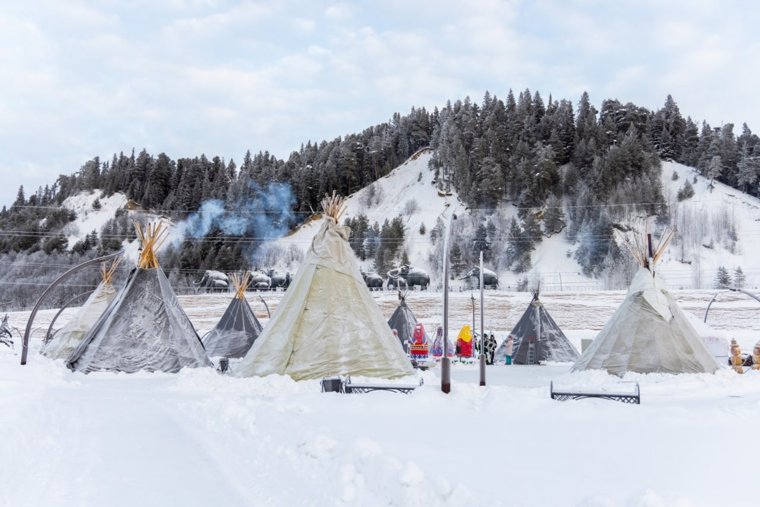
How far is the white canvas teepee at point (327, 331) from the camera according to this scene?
38.3 feet

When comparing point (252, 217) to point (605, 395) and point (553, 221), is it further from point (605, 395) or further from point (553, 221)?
point (605, 395)

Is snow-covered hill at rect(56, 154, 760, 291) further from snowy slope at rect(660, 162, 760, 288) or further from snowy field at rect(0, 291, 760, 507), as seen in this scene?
snowy field at rect(0, 291, 760, 507)

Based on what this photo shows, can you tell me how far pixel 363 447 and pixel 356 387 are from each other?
406 cm

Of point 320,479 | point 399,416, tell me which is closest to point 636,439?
point 399,416

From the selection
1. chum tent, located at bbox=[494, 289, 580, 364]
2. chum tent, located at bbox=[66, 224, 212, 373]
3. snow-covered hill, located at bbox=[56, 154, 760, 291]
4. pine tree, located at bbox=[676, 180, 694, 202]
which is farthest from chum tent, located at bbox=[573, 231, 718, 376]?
pine tree, located at bbox=[676, 180, 694, 202]

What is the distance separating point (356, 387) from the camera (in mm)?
9453

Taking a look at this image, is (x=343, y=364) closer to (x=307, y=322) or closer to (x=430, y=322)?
(x=307, y=322)

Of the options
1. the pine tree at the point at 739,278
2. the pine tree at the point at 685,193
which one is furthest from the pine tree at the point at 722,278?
the pine tree at the point at 685,193

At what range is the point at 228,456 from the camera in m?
5.80

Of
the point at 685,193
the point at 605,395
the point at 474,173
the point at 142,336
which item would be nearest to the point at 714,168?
the point at 685,193

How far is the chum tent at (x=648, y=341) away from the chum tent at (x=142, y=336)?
391 inches

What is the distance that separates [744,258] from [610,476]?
6192 cm

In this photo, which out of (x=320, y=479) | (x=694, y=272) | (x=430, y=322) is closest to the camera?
(x=320, y=479)

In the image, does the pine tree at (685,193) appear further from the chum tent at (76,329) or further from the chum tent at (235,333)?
the chum tent at (76,329)
